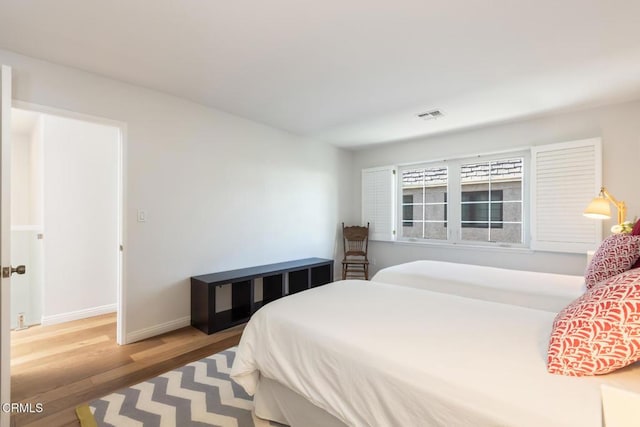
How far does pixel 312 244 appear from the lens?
451cm

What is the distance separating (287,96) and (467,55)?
157 centimetres

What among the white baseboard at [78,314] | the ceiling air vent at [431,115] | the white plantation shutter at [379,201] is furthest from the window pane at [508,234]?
the white baseboard at [78,314]

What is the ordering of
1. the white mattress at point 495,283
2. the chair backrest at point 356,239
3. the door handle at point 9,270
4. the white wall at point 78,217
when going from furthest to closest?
the chair backrest at point 356,239 → the white wall at point 78,217 → the white mattress at point 495,283 → the door handle at point 9,270

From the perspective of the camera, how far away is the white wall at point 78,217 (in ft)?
10.5

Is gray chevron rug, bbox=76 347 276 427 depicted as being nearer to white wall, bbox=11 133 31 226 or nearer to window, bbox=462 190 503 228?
window, bbox=462 190 503 228

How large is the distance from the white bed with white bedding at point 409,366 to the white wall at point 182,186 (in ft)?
5.60

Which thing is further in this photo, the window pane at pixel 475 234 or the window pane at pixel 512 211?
the window pane at pixel 475 234

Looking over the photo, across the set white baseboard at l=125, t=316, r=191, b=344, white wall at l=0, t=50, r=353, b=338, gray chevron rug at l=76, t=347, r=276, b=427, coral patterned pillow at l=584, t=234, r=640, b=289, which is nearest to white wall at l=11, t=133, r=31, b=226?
white wall at l=0, t=50, r=353, b=338

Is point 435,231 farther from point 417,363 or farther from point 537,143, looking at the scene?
point 417,363

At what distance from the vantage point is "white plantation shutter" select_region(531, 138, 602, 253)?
3.05 m

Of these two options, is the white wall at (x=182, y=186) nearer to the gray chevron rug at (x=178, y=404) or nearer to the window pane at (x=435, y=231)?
the gray chevron rug at (x=178, y=404)

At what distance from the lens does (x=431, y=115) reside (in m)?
3.35

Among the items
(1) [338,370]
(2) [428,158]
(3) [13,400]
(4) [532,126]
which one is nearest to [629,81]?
(4) [532,126]

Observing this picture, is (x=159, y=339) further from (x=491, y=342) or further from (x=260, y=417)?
(x=491, y=342)
